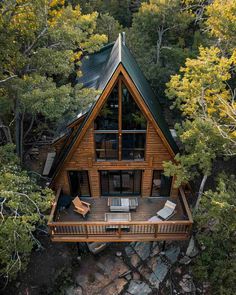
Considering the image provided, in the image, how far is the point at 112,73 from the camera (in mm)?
11133

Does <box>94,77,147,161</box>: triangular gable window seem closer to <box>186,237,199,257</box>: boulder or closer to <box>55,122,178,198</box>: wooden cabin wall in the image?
<box>55,122,178,198</box>: wooden cabin wall

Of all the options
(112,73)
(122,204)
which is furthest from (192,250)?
(112,73)

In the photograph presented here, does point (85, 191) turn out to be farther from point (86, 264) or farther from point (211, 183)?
point (211, 183)

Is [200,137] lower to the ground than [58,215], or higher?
higher

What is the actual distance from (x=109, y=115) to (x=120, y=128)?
85 centimetres

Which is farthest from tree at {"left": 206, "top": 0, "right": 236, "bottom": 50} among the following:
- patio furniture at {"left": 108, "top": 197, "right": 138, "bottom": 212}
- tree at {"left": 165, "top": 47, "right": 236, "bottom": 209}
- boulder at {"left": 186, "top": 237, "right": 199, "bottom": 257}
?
boulder at {"left": 186, "top": 237, "right": 199, "bottom": 257}

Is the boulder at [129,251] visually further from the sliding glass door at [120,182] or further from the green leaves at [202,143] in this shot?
the green leaves at [202,143]

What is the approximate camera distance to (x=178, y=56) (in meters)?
19.7

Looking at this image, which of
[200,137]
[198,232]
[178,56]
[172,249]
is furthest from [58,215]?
[178,56]

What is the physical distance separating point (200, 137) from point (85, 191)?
295 inches

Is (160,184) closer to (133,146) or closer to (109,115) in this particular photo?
(133,146)

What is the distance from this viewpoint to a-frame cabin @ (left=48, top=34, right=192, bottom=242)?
12.1 metres

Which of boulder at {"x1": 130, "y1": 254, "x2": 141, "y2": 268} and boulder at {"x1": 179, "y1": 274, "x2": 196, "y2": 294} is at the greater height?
boulder at {"x1": 130, "y1": 254, "x2": 141, "y2": 268}

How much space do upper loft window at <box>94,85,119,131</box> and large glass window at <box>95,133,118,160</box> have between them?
46 centimetres
